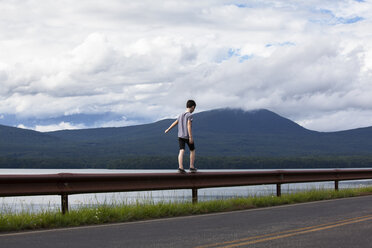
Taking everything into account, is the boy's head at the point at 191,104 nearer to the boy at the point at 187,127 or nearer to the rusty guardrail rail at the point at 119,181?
the boy at the point at 187,127

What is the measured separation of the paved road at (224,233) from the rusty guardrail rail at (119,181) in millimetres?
1145

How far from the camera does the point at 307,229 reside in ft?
31.6

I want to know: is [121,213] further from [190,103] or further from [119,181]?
[190,103]

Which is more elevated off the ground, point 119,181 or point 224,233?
point 119,181

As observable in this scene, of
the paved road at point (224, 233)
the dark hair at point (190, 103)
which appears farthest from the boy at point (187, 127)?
the paved road at point (224, 233)

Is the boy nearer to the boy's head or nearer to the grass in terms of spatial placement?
the boy's head

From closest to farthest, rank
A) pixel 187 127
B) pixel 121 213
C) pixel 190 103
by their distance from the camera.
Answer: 1. pixel 121 213
2. pixel 187 127
3. pixel 190 103

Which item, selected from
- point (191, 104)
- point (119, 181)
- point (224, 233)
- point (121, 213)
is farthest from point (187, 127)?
point (224, 233)

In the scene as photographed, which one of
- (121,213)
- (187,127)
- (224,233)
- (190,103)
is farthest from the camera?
(190,103)

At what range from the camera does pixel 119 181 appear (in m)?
12.0

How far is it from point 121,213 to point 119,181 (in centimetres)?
78

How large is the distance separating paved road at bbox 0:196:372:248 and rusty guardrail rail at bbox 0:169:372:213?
3.76 ft

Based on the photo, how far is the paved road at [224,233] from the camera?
8109mm

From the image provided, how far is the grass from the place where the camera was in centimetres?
1023
